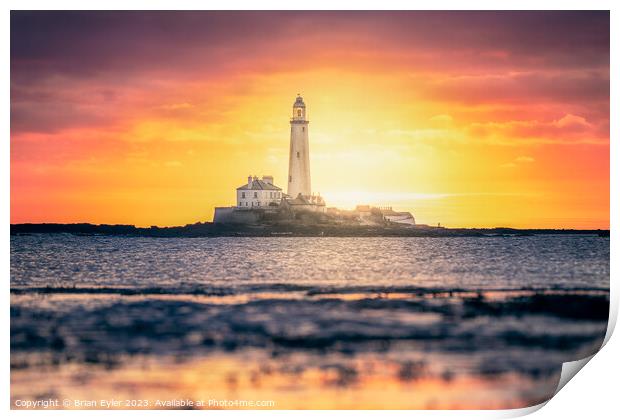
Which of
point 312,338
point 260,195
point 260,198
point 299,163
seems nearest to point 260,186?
point 299,163

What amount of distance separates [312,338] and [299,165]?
18.7m

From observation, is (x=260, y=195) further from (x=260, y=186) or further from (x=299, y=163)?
(x=299, y=163)

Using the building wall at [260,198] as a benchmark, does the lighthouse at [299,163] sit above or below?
above

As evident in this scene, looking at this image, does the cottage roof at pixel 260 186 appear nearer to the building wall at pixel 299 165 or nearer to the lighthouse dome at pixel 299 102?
the building wall at pixel 299 165

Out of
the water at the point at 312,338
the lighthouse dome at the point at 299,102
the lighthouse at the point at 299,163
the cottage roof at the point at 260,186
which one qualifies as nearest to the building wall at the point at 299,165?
the lighthouse at the point at 299,163

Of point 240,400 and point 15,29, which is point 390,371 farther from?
point 15,29

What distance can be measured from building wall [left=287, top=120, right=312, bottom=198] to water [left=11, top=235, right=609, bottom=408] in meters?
7.73

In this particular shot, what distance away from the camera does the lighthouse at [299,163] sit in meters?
23.9

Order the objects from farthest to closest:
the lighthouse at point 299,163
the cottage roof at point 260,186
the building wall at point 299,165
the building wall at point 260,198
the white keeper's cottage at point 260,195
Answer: the building wall at point 260,198 → the white keeper's cottage at point 260,195 → the cottage roof at point 260,186 → the building wall at point 299,165 → the lighthouse at point 299,163

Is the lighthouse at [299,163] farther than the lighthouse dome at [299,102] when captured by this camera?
Yes

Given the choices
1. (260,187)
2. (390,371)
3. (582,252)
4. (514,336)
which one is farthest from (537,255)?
(390,371)

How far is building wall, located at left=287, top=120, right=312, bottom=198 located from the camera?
24453mm

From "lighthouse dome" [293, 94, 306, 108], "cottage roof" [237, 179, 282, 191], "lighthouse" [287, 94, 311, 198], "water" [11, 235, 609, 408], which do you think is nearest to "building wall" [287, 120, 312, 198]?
"lighthouse" [287, 94, 311, 198]

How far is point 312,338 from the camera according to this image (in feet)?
36.6
